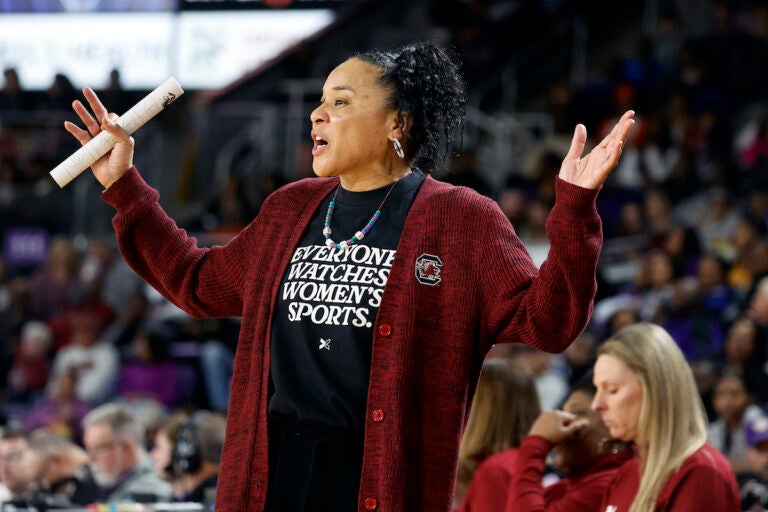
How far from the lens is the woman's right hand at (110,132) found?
2.97 m

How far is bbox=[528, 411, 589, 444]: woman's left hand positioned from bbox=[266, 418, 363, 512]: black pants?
1.25 meters

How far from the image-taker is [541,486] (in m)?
3.77

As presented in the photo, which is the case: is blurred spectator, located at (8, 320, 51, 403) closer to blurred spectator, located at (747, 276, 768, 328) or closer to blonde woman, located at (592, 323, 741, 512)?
blurred spectator, located at (747, 276, 768, 328)

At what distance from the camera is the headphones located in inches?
202

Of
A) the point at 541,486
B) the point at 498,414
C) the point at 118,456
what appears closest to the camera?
the point at 541,486

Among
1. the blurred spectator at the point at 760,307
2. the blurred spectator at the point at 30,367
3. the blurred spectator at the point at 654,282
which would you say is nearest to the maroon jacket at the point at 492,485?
the blurred spectator at the point at 760,307

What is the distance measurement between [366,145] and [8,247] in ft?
29.3

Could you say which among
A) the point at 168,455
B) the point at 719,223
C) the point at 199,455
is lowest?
the point at 168,455

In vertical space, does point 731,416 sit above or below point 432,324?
below

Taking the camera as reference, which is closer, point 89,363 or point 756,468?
point 756,468

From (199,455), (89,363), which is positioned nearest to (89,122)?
(199,455)

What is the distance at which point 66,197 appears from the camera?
11547 mm

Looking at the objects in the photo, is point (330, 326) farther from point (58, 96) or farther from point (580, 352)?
point (58, 96)

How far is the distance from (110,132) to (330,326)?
27.7 inches
